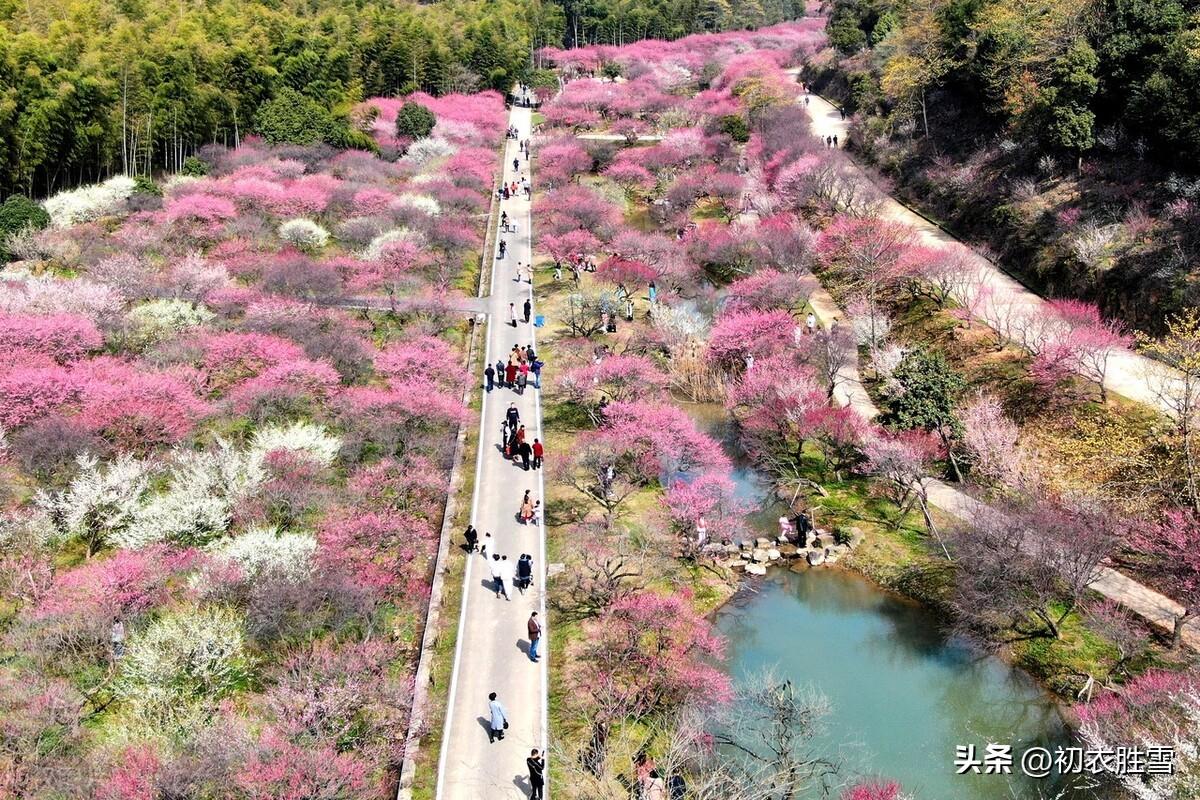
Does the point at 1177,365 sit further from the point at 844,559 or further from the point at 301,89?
the point at 301,89

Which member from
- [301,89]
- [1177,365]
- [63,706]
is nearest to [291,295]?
[63,706]

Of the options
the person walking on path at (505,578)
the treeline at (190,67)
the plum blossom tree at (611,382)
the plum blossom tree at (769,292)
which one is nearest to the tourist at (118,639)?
the person walking on path at (505,578)

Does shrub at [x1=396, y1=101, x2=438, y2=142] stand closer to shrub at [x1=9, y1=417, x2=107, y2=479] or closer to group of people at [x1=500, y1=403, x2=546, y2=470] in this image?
group of people at [x1=500, y1=403, x2=546, y2=470]

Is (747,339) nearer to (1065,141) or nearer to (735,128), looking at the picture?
(1065,141)

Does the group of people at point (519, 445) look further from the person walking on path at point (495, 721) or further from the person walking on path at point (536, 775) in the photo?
the person walking on path at point (536, 775)

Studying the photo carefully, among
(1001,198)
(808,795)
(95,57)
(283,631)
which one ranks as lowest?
(808,795)

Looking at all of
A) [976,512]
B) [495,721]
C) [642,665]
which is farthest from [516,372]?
[495,721]

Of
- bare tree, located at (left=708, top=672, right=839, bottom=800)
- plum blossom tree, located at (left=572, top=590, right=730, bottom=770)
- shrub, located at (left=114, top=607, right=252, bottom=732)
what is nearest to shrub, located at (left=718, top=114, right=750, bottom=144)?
plum blossom tree, located at (left=572, top=590, right=730, bottom=770)
